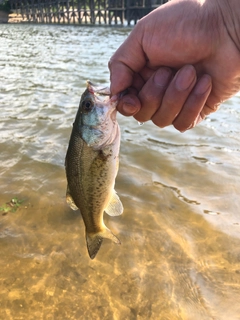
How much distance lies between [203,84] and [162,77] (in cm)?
32

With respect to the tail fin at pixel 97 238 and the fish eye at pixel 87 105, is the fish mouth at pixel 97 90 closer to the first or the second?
the fish eye at pixel 87 105

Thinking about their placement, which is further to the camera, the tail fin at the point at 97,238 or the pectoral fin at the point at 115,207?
the pectoral fin at the point at 115,207

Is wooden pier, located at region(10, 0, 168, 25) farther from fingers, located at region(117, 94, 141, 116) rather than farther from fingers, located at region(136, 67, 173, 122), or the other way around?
fingers, located at region(117, 94, 141, 116)

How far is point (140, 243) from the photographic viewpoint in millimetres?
3826

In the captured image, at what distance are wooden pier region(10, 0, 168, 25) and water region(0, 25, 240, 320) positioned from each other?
118 feet

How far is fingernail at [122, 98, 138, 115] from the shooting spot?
2.45 meters

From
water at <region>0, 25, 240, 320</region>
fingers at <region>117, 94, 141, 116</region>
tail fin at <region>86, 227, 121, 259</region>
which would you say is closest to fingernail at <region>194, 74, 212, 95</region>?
fingers at <region>117, 94, 141, 116</region>

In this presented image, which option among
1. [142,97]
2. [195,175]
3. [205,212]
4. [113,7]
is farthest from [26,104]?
[113,7]

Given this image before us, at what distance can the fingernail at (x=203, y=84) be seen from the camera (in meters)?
2.42

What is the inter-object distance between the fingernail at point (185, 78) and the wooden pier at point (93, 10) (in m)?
38.9

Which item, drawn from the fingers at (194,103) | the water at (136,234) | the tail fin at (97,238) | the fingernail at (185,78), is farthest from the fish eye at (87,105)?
the water at (136,234)

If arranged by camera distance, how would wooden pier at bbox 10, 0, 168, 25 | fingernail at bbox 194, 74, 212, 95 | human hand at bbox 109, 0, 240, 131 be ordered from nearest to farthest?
human hand at bbox 109, 0, 240, 131
fingernail at bbox 194, 74, 212, 95
wooden pier at bbox 10, 0, 168, 25

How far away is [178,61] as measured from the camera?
8.19 feet

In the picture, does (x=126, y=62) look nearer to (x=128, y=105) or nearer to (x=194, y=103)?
(x=128, y=105)
